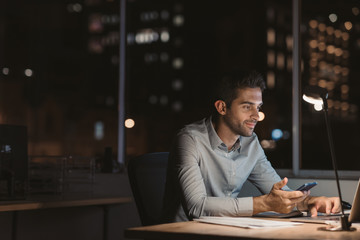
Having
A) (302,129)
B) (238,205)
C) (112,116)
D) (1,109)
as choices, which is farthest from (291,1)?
(1,109)

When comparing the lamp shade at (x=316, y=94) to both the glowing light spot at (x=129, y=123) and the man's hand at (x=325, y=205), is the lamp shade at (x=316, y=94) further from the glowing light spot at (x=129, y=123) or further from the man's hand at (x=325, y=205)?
the glowing light spot at (x=129, y=123)

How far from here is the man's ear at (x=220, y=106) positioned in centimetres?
264

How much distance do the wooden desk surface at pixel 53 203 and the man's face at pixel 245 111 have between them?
99 centimetres

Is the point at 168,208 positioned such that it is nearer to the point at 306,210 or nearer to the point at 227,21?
the point at 306,210

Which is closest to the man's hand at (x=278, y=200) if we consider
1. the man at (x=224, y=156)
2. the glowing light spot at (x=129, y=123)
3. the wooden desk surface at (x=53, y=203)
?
the man at (x=224, y=156)

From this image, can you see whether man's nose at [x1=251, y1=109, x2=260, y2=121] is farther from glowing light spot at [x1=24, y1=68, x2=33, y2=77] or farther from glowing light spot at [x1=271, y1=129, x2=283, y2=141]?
glowing light spot at [x1=24, y1=68, x2=33, y2=77]

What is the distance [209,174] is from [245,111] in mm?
367

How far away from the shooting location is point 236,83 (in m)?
2.62

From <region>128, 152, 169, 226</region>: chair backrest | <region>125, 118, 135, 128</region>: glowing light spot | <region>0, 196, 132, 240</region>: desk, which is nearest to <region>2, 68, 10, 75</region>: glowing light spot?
<region>125, 118, 135, 128</region>: glowing light spot

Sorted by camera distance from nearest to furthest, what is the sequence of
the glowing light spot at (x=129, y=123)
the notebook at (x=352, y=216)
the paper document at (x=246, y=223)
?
the paper document at (x=246, y=223) → the notebook at (x=352, y=216) → the glowing light spot at (x=129, y=123)

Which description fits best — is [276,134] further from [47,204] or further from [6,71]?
[6,71]

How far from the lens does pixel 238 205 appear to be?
2.14 meters

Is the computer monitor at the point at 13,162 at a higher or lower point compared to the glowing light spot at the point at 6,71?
lower

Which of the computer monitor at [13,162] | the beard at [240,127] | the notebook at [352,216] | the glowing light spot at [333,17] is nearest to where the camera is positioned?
the notebook at [352,216]
